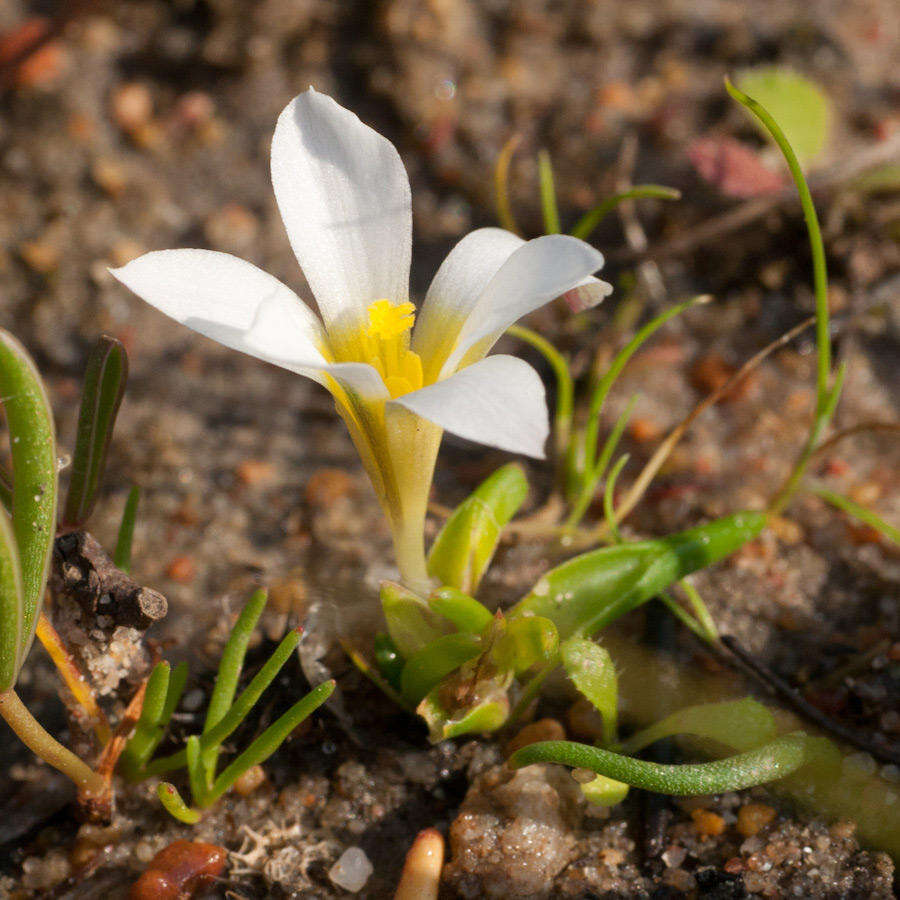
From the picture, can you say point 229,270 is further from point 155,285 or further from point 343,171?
point 343,171

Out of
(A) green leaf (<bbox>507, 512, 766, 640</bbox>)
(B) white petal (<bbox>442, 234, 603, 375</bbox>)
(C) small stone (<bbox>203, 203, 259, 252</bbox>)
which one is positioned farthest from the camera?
(C) small stone (<bbox>203, 203, 259, 252</bbox>)

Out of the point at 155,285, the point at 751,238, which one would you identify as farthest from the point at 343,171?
the point at 751,238

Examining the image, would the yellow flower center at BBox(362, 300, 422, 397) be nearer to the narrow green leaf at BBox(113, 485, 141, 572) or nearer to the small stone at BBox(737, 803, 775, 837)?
the narrow green leaf at BBox(113, 485, 141, 572)

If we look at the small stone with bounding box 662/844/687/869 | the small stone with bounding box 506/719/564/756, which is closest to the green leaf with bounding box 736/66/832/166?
the small stone with bounding box 506/719/564/756

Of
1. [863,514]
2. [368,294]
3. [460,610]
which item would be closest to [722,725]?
[460,610]

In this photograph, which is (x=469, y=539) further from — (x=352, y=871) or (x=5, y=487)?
(x=5, y=487)

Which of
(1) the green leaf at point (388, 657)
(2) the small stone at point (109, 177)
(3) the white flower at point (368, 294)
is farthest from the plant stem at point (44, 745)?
(2) the small stone at point (109, 177)
